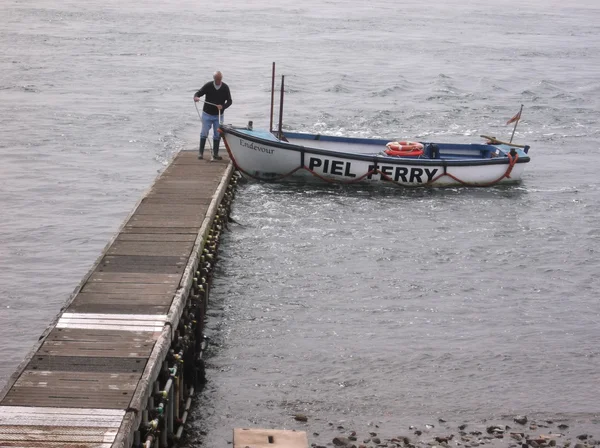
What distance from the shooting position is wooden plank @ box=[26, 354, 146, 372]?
11.4 m

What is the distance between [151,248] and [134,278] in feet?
5.25

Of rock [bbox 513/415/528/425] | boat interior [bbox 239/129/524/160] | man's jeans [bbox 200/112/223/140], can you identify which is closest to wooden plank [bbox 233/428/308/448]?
rock [bbox 513/415/528/425]

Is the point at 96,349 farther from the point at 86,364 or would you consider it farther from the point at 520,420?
the point at 520,420

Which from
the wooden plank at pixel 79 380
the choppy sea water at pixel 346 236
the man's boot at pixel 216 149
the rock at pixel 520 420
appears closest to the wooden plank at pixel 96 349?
the wooden plank at pixel 79 380

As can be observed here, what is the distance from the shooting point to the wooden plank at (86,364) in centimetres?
1143

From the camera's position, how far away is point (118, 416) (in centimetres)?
1034

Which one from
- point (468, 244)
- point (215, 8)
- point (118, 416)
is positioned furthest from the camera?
point (215, 8)

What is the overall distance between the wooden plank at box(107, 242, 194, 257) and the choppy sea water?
1497 millimetres

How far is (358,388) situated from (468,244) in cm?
823

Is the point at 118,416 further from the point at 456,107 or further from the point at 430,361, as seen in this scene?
the point at 456,107

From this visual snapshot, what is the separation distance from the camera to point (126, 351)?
1193cm

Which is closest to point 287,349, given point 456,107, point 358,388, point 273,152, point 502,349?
point 358,388

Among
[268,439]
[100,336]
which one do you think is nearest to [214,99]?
[100,336]

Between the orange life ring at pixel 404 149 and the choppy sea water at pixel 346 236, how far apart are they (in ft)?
3.26
